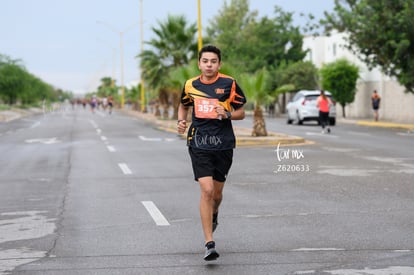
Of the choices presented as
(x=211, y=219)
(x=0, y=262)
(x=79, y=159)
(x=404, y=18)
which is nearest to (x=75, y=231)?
(x=0, y=262)

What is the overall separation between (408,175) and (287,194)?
3265 millimetres

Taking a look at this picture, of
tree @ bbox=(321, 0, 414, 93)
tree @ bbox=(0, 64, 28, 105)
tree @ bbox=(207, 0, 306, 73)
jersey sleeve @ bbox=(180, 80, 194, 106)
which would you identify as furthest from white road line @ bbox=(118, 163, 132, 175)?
tree @ bbox=(0, 64, 28, 105)

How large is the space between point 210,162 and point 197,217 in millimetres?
2319

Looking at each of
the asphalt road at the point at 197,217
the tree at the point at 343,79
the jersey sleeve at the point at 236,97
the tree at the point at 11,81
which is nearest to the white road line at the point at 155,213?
the asphalt road at the point at 197,217

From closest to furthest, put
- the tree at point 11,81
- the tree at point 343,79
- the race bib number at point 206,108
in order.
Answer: the race bib number at point 206,108
the tree at point 343,79
the tree at point 11,81

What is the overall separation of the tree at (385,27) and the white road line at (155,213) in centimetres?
2398

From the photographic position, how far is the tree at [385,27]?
3225 centimetres

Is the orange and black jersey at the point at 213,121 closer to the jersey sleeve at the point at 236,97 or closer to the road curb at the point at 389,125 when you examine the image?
the jersey sleeve at the point at 236,97

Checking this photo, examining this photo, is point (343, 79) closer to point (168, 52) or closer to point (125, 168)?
point (168, 52)

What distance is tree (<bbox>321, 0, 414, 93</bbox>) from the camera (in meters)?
32.2

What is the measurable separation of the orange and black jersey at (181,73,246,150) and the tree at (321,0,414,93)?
2650cm

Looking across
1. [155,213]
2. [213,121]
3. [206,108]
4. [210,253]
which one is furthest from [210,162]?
[155,213]

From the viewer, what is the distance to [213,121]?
255 inches

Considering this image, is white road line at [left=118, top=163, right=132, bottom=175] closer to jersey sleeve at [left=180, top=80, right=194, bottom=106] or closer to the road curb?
jersey sleeve at [left=180, top=80, right=194, bottom=106]
